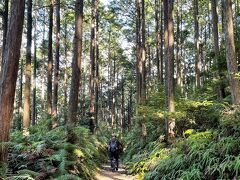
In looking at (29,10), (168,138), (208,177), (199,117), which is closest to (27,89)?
(29,10)

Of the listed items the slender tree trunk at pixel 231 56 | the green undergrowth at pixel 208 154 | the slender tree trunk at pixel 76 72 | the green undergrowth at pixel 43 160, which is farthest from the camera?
the slender tree trunk at pixel 76 72

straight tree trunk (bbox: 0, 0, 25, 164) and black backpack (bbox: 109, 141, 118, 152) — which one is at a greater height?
straight tree trunk (bbox: 0, 0, 25, 164)

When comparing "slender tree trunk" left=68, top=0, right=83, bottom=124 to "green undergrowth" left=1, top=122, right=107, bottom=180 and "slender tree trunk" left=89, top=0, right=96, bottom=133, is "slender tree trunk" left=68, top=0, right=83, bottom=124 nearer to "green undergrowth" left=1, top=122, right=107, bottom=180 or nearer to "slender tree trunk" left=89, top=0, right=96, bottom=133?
"green undergrowth" left=1, top=122, right=107, bottom=180

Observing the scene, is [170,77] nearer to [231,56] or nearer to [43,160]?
[231,56]

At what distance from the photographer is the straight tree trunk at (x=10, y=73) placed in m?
7.05

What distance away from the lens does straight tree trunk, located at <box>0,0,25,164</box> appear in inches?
278

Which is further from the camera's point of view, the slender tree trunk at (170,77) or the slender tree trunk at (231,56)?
the slender tree trunk at (170,77)

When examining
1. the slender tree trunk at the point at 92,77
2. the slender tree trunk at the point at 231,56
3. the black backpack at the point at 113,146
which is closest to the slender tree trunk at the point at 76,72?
the black backpack at the point at 113,146

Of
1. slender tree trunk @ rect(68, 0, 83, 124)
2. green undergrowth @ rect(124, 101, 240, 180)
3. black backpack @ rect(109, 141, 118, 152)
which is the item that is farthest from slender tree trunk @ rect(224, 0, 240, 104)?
black backpack @ rect(109, 141, 118, 152)

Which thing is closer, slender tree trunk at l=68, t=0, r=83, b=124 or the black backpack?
slender tree trunk at l=68, t=0, r=83, b=124

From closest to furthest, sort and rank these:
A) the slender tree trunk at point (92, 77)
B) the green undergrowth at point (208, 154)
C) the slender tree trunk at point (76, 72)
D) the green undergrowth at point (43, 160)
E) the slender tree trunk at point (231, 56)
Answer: the green undergrowth at point (43, 160) → the green undergrowth at point (208, 154) → the slender tree trunk at point (231, 56) → the slender tree trunk at point (76, 72) → the slender tree trunk at point (92, 77)

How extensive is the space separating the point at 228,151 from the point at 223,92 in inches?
379

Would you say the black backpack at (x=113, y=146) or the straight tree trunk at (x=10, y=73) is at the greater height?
the straight tree trunk at (x=10, y=73)

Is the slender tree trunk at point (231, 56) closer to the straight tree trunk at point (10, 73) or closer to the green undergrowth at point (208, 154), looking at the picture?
the green undergrowth at point (208, 154)
